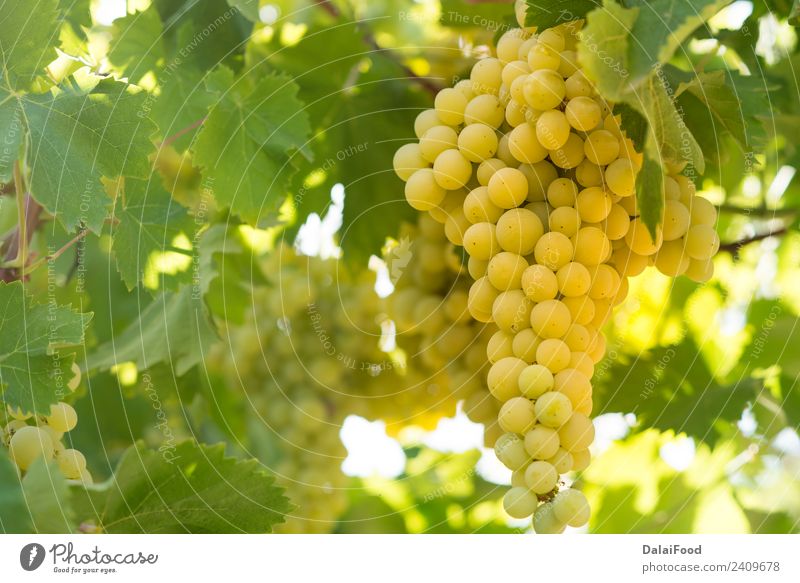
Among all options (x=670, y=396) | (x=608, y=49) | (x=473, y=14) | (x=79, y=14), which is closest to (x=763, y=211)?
(x=670, y=396)

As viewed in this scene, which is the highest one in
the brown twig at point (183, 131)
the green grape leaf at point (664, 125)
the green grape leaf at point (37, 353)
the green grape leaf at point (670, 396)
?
the brown twig at point (183, 131)

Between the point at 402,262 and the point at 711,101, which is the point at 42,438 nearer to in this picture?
the point at 402,262

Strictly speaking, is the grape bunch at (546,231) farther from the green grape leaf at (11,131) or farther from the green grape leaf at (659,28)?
the green grape leaf at (11,131)

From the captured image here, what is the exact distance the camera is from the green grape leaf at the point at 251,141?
812 millimetres

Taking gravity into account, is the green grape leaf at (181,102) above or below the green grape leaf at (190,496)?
above

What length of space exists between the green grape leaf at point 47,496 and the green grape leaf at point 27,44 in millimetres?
316

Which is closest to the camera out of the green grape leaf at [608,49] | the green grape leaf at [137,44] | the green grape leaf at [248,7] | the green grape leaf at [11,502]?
the green grape leaf at [608,49]

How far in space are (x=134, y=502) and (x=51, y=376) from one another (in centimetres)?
13

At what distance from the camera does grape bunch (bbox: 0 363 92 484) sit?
66 centimetres


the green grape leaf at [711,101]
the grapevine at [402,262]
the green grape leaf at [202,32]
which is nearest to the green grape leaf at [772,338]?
the grapevine at [402,262]

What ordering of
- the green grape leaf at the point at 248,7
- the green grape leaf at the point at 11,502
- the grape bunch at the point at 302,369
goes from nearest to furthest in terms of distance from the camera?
the green grape leaf at the point at 11,502 → the green grape leaf at the point at 248,7 → the grape bunch at the point at 302,369

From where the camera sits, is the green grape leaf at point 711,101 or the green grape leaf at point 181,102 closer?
the green grape leaf at point 711,101
